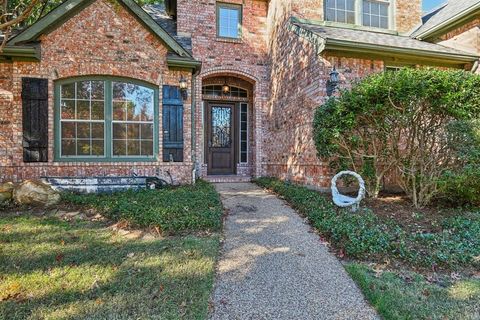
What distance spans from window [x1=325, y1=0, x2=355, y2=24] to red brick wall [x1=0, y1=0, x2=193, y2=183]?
519 cm

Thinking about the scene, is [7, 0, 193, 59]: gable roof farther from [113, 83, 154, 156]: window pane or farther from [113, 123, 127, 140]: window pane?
[113, 123, 127, 140]: window pane

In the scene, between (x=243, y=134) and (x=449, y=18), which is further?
(x=243, y=134)

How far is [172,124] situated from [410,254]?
5.61 m

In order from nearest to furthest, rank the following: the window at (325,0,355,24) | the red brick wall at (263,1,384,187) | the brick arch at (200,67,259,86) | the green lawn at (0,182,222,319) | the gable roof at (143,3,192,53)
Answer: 1. the green lawn at (0,182,222,319)
2. the red brick wall at (263,1,384,187)
3. the window at (325,0,355,24)
4. the gable roof at (143,3,192,53)
5. the brick arch at (200,67,259,86)

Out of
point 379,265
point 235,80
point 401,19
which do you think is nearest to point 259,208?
point 379,265

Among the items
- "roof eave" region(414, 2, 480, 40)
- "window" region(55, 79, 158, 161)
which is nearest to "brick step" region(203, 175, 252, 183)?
"window" region(55, 79, 158, 161)

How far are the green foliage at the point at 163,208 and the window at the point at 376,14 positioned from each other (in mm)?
7563

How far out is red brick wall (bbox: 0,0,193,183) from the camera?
6.23 metres

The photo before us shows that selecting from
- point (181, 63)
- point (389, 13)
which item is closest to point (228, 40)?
point (181, 63)

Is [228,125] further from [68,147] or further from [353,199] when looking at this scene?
[353,199]

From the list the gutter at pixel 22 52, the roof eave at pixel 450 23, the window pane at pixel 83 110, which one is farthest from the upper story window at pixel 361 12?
the gutter at pixel 22 52

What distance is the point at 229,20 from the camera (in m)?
9.60

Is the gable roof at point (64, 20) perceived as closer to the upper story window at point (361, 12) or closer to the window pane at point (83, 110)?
the window pane at point (83, 110)

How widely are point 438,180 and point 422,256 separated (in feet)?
6.79
